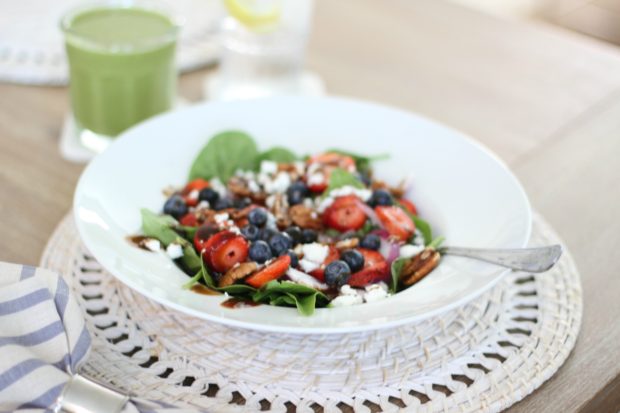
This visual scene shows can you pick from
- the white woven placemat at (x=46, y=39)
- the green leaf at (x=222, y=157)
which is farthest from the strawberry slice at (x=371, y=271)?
the white woven placemat at (x=46, y=39)

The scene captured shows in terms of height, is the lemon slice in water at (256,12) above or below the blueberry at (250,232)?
above

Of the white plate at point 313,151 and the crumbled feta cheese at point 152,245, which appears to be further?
the crumbled feta cheese at point 152,245

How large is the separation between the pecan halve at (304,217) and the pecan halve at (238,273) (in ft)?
0.57

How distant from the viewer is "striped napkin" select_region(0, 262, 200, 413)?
2.81 ft

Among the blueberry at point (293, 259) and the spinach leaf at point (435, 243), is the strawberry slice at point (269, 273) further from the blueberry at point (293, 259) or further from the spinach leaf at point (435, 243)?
the spinach leaf at point (435, 243)

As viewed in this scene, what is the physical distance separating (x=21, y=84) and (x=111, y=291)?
0.72 m

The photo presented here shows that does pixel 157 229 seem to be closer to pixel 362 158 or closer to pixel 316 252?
pixel 316 252

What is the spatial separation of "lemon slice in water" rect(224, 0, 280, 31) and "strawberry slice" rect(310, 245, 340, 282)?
2.12 feet

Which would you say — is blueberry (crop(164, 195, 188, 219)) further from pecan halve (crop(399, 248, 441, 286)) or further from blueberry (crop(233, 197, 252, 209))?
A: pecan halve (crop(399, 248, 441, 286))

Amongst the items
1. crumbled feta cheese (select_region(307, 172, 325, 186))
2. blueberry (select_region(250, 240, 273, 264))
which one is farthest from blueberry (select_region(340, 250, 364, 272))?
crumbled feta cheese (select_region(307, 172, 325, 186))

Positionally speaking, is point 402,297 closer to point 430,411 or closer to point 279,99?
point 430,411

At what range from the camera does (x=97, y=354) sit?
39.4 inches

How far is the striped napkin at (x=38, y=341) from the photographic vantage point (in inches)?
33.7


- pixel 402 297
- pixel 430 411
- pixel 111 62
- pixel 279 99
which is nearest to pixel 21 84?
pixel 111 62
